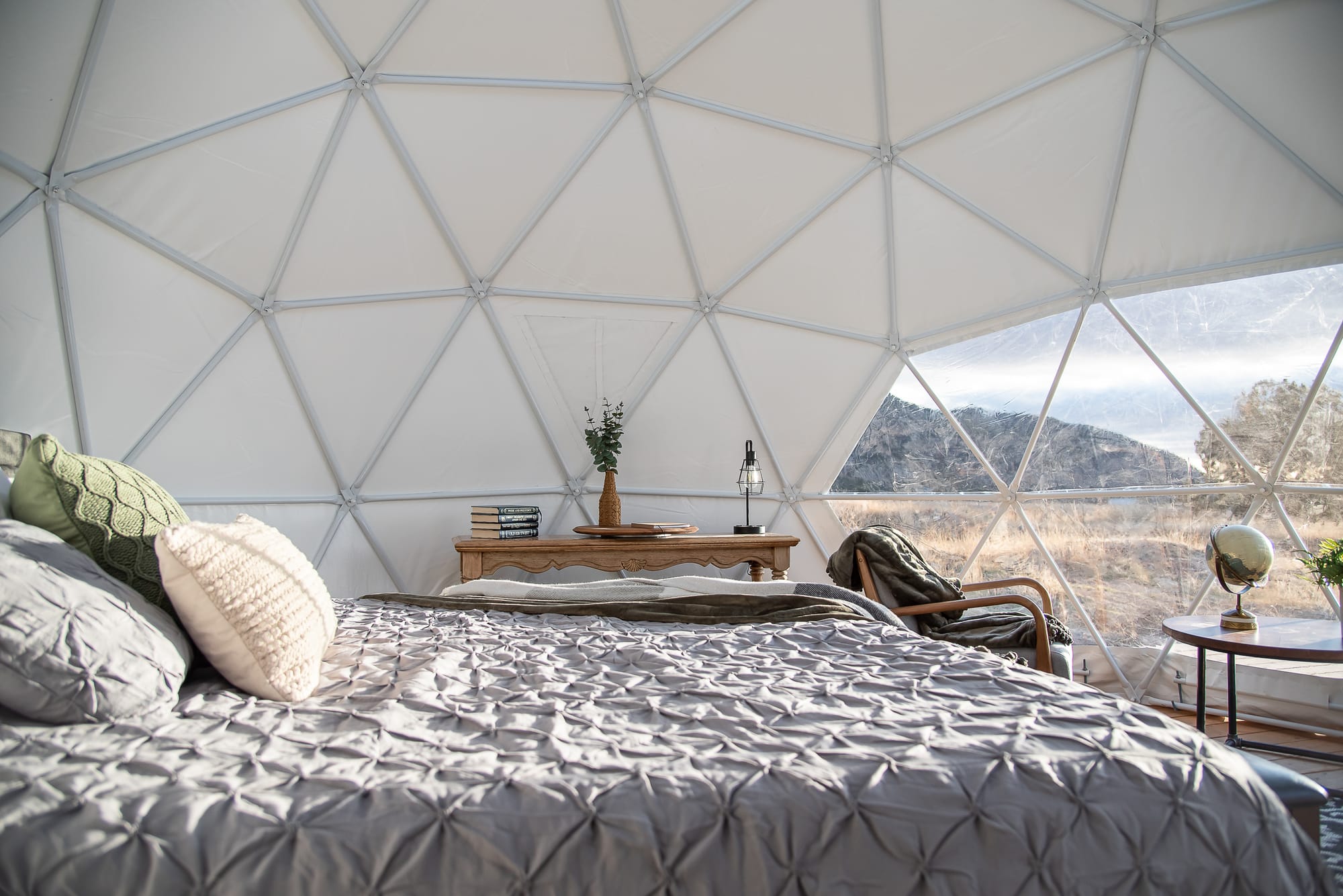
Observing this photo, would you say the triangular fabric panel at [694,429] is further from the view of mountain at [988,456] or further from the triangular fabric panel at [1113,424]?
the triangular fabric panel at [1113,424]

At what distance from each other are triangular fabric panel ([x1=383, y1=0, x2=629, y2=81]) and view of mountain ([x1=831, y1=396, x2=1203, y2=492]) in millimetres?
3915

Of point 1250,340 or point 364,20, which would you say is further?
point 1250,340

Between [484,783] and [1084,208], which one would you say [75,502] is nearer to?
[484,783]

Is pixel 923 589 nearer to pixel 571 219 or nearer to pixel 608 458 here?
pixel 608 458

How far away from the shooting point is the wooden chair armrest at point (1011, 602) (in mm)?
4523

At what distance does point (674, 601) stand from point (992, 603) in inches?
87.0

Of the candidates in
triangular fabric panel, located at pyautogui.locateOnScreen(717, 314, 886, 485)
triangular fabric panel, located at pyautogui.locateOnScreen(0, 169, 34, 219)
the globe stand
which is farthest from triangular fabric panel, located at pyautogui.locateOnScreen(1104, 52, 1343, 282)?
triangular fabric panel, located at pyautogui.locateOnScreen(0, 169, 34, 219)

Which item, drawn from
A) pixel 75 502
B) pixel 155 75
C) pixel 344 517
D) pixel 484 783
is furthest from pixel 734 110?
pixel 484 783

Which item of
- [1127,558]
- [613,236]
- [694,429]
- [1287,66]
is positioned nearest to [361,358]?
[613,236]

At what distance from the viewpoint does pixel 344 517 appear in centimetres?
650

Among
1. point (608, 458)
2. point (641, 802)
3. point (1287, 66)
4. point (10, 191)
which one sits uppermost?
point (1287, 66)

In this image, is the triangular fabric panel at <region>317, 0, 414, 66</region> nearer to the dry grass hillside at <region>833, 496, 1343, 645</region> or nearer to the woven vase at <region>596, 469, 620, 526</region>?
the woven vase at <region>596, 469, 620, 526</region>

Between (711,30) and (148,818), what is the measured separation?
526 cm

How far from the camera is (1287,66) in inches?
174
